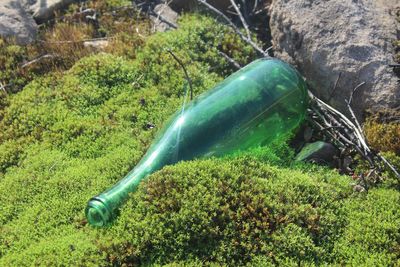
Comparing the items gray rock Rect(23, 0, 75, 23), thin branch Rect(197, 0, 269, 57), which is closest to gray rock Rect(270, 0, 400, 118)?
thin branch Rect(197, 0, 269, 57)

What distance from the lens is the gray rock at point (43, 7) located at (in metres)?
7.34

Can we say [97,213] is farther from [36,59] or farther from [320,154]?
[36,59]

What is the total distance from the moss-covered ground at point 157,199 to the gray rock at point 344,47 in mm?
827

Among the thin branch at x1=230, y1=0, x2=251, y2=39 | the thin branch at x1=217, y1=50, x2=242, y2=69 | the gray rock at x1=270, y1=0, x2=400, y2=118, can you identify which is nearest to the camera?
the gray rock at x1=270, y1=0, x2=400, y2=118

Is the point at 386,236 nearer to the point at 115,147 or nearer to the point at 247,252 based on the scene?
the point at 247,252

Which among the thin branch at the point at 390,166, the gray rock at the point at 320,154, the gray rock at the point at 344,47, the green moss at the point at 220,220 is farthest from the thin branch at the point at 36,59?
the thin branch at the point at 390,166

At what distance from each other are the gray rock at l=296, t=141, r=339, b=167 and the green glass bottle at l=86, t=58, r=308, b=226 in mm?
388

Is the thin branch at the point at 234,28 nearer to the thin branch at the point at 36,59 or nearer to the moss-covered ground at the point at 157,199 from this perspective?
the moss-covered ground at the point at 157,199

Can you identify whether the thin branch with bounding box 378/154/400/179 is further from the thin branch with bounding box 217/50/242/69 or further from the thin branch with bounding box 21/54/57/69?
the thin branch with bounding box 21/54/57/69

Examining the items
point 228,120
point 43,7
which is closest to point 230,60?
point 228,120

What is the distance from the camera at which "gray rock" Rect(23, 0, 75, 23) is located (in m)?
7.34

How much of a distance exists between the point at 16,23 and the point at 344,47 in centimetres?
387

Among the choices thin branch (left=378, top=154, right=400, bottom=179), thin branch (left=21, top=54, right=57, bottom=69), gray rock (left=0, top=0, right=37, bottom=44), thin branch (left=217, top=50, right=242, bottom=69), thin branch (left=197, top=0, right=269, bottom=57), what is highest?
gray rock (left=0, top=0, right=37, bottom=44)

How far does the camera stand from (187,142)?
4730 millimetres
